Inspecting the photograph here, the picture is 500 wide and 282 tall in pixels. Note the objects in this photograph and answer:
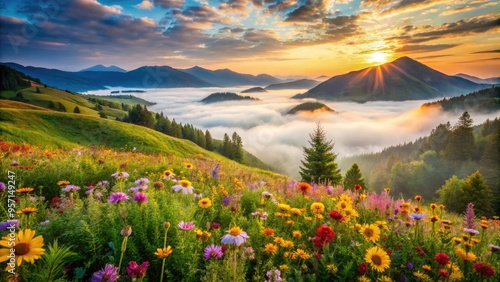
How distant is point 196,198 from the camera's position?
5.23 m

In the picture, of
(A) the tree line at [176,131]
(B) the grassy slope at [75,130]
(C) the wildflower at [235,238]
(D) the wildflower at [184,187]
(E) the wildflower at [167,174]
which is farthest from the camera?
(A) the tree line at [176,131]

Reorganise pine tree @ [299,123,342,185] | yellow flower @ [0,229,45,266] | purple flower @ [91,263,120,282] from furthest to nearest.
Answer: pine tree @ [299,123,342,185], purple flower @ [91,263,120,282], yellow flower @ [0,229,45,266]

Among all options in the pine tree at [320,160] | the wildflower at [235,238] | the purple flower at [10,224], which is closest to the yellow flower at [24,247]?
the purple flower at [10,224]

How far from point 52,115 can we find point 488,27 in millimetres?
57209

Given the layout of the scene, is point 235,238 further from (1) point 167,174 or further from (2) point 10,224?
(1) point 167,174

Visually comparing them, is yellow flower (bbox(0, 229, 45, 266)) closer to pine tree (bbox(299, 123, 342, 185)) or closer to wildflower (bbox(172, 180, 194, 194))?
wildflower (bbox(172, 180, 194, 194))

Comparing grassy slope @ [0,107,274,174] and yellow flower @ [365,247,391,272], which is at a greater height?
yellow flower @ [365,247,391,272]

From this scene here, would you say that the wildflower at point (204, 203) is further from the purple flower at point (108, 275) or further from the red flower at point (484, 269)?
the red flower at point (484, 269)

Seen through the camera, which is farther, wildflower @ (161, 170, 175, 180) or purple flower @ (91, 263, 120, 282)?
wildflower @ (161, 170, 175, 180)

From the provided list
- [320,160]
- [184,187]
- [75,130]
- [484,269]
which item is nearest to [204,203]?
[184,187]

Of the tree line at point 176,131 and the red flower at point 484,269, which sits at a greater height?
the red flower at point 484,269

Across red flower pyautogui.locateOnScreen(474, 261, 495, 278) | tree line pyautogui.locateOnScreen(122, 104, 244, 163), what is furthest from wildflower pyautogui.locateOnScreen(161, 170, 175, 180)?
tree line pyautogui.locateOnScreen(122, 104, 244, 163)

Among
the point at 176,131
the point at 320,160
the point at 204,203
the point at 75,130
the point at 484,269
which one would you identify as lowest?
the point at 176,131

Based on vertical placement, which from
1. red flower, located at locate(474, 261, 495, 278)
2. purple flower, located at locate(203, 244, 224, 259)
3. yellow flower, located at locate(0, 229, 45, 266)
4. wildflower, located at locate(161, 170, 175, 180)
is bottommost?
red flower, located at locate(474, 261, 495, 278)
